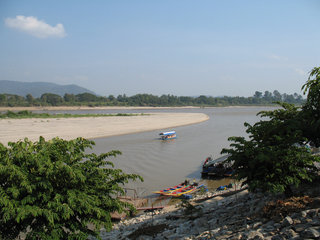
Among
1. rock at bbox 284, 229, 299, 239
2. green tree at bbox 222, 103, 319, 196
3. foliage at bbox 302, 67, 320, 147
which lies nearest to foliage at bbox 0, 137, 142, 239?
green tree at bbox 222, 103, 319, 196

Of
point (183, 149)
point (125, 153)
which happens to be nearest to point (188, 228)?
point (125, 153)

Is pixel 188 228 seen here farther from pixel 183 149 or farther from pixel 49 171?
pixel 183 149

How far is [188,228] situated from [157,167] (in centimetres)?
1674

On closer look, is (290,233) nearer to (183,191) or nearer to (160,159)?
(183,191)

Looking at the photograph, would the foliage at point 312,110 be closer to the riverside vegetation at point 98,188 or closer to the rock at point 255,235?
the riverside vegetation at point 98,188

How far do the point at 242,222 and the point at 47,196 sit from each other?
6287 millimetres

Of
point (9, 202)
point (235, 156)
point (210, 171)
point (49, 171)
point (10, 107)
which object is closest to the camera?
point (9, 202)

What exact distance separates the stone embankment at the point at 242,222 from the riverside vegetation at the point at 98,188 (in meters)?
0.04

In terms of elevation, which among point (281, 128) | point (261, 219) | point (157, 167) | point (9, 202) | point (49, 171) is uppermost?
point (281, 128)

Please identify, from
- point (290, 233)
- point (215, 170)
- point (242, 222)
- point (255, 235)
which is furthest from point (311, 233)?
point (215, 170)

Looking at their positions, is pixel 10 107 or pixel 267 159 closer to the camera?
pixel 267 159

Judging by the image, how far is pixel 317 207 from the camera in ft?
28.3

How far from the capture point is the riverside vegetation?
742 cm

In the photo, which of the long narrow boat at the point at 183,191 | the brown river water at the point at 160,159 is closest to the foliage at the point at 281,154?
the long narrow boat at the point at 183,191
